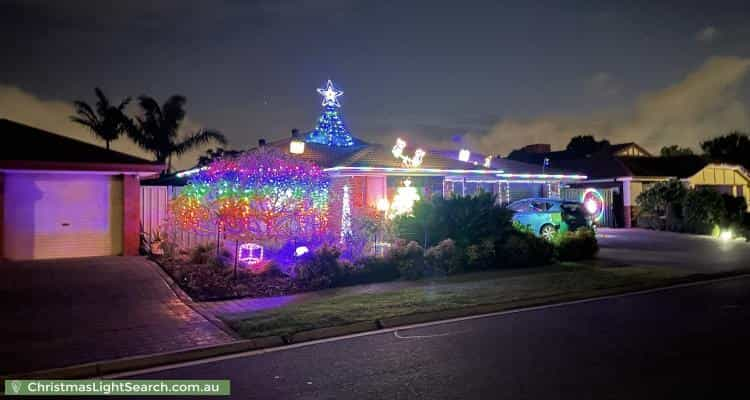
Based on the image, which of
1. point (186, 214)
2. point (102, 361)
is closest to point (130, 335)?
point (102, 361)

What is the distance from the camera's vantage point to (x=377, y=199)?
2058 cm

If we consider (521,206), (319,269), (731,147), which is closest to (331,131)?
(521,206)

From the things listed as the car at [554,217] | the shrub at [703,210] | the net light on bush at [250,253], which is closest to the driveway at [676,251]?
the shrub at [703,210]

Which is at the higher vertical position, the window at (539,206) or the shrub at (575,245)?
the window at (539,206)

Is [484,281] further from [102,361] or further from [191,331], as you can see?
[102,361]

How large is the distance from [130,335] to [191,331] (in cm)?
81

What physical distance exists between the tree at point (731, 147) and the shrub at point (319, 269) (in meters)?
54.7

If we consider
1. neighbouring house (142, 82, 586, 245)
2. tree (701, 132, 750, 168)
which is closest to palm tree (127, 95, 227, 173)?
neighbouring house (142, 82, 586, 245)

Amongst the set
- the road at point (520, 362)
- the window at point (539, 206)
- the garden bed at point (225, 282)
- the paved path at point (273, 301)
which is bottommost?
the road at point (520, 362)

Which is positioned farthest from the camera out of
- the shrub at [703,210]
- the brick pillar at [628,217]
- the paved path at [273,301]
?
the brick pillar at [628,217]

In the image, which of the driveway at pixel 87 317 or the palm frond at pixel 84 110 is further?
the palm frond at pixel 84 110

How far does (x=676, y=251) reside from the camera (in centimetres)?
1850

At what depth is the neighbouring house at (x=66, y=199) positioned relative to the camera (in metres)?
14.6

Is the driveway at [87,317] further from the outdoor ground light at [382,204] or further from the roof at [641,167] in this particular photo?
the roof at [641,167]
